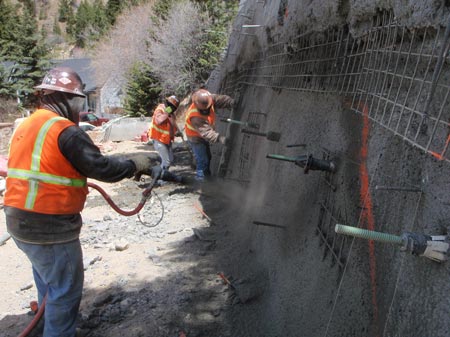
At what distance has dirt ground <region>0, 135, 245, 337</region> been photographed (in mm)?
3686

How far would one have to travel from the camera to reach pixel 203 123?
6.99m

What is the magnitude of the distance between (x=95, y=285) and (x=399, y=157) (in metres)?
3.81

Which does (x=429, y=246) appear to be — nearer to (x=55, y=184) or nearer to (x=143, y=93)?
(x=55, y=184)

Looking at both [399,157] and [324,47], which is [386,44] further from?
[324,47]

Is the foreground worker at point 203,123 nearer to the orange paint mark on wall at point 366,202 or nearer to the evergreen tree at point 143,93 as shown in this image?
the orange paint mark on wall at point 366,202

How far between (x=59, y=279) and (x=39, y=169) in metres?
0.80

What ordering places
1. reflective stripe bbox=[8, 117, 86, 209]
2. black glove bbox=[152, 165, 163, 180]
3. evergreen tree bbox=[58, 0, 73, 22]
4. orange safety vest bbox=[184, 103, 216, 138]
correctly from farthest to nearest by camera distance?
evergreen tree bbox=[58, 0, 73, 22] < orange safety vest bbox=[184, 103, 216, 138] < black glove bbox=[152, 165, 163, 180] < reflective stripe bbox=[8, 117, 86, 209]

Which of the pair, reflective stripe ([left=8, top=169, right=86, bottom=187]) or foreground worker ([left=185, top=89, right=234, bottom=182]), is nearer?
reflective stripe ([left=8, top=169, right=86, bottom=187])

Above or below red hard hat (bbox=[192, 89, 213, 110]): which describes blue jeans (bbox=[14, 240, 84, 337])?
below

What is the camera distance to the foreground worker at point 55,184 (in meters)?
2.66

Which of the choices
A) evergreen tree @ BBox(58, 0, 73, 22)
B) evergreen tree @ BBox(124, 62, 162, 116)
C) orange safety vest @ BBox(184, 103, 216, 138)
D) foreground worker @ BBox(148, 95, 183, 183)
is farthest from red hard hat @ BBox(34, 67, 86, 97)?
evergreen tree @ BBox(58, 0, 73, 22)

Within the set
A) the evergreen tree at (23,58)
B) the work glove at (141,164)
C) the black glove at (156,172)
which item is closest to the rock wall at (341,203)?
the black glove at (156,172)

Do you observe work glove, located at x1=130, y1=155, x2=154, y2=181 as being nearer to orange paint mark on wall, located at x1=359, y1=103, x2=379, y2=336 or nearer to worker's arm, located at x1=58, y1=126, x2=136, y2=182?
worker's arm, located at x1=58, y1=126, x2=136, y2=182

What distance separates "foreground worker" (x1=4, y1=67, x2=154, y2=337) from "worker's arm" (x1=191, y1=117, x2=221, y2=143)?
374cm
